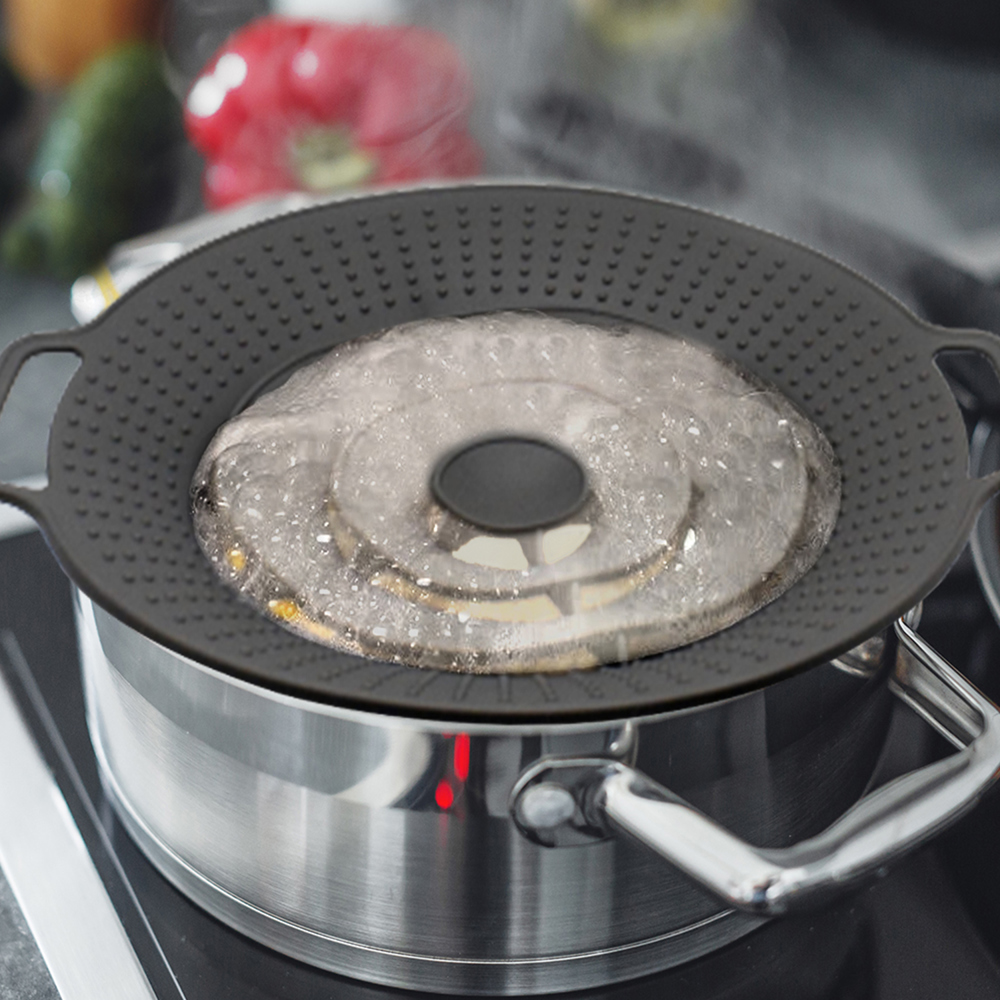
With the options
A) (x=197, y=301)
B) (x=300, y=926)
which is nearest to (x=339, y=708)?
(x=300, y=926)

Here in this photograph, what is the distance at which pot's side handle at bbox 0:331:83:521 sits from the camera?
49 centimetres

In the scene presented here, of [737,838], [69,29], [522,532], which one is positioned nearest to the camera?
[737,838]

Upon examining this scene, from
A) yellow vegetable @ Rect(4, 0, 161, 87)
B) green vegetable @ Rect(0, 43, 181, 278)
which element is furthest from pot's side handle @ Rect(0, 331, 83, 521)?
yellow vegetable @ Rect(4, 0, 161, 87)

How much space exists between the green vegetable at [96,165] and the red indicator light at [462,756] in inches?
41.5

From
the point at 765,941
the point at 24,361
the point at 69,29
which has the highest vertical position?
the point at 24,361

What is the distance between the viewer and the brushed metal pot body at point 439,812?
0.46 meters

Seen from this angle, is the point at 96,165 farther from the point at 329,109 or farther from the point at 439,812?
the point at 439,812

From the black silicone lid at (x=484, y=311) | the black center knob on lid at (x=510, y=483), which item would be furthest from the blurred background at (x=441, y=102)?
the black center knob on lid at (x=510, y=483)

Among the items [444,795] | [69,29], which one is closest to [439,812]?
[444,795]

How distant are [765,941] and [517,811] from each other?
0.17m

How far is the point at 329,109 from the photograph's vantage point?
4.17 ft

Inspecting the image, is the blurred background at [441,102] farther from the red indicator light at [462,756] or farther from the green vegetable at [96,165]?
the red indicator light at [462,756]

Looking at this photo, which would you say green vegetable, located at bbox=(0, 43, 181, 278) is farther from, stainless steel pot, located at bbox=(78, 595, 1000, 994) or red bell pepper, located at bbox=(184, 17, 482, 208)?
stainless steel pot, located at bbox=(78, 595, 1000, 994)

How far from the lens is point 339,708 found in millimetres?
447
